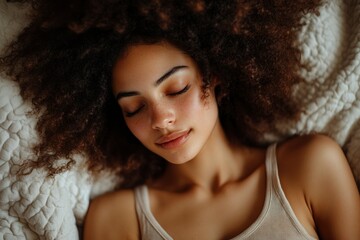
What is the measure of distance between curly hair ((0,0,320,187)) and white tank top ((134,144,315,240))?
0.68 feet

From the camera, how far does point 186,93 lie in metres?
1.11

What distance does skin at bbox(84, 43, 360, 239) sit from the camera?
42.8 inches

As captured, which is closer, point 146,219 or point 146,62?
point 146,62

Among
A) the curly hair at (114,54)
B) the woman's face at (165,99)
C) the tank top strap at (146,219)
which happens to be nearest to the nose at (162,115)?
the woman's face at (165,99)

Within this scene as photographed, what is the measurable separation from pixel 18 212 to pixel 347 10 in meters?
1.04

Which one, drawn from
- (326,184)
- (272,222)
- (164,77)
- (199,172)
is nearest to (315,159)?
(326,184)

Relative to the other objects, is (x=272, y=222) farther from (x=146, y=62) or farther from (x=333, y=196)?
(x=146, y=62)

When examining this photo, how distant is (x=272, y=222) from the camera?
1.18 meters

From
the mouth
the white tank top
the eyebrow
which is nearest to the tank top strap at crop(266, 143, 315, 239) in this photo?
the white tank top

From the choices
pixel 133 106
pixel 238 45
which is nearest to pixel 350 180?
pixel 238 45

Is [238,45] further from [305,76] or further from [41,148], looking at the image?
[41,148]

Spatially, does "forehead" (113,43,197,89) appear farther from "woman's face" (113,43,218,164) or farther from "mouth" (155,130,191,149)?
"mouth" (155,130,191,149)

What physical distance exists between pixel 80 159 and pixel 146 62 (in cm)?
37

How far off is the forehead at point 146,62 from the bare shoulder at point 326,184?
0.41m
